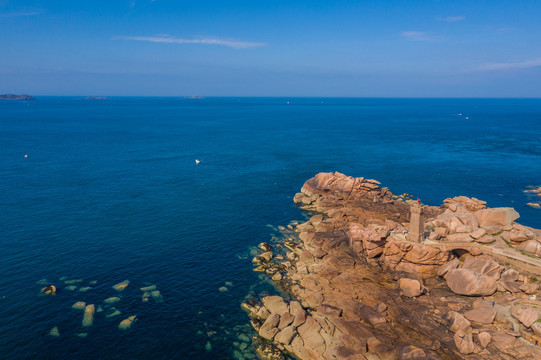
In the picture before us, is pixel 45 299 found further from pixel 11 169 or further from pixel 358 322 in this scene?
pixel 11 169

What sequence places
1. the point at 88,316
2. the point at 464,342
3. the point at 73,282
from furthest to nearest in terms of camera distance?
1. the point at 73,282
2. the point at 88,316
3. the point at 464,342

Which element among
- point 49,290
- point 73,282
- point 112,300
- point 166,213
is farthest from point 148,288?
point 166,213

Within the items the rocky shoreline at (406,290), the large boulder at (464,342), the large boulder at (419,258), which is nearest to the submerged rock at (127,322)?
the rocky shoreline at (406,290)

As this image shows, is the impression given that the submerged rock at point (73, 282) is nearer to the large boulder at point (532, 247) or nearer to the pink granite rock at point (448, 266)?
the pink granite rock at point (448, 266)

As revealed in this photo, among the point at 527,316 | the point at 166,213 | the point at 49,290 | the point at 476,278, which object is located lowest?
the point at 49,290

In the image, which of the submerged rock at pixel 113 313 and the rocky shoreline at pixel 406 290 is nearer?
the rocky shoreline at pixel 406 290

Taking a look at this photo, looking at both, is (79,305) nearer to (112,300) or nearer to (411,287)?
(112,300)

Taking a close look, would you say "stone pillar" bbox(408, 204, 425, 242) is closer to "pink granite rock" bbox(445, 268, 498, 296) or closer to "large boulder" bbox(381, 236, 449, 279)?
"large boulder" bbox(381, 236, 449, 279)
